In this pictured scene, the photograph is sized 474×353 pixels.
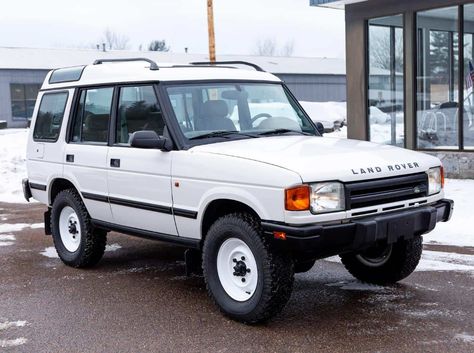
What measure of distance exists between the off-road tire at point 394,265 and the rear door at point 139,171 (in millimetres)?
1745

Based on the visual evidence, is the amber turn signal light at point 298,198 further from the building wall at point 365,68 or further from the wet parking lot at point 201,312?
the building wall at point 365,68

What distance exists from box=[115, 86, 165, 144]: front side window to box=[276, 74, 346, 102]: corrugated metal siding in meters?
45.9

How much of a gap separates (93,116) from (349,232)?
3199 millimetres

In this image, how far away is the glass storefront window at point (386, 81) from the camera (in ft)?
45.3

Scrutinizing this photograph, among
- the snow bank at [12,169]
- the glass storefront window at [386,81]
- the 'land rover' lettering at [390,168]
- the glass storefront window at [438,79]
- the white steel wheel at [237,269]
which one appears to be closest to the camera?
the 'land rover' lettering at [390,168]

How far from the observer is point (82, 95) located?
6.97m

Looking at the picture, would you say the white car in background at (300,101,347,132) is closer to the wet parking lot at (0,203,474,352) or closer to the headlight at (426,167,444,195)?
the wet parking lot at (0,203,474,352)

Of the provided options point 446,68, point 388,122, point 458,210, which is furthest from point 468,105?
point 458,210

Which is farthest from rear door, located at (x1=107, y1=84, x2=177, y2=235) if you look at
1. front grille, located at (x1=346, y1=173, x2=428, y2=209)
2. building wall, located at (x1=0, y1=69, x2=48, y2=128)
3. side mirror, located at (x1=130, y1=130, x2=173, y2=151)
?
building wall, located at (x1=0, y1=69, x2=48, y2=128)

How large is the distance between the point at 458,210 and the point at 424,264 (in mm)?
2922

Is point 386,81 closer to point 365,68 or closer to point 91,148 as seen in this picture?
point 365,68

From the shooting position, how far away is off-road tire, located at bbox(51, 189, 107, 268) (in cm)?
693

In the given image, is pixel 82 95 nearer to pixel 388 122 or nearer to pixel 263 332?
pixel 263 332

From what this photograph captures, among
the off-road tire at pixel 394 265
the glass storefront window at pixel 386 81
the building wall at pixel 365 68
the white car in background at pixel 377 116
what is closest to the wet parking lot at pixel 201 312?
the off-road tire at pixel 394 265
